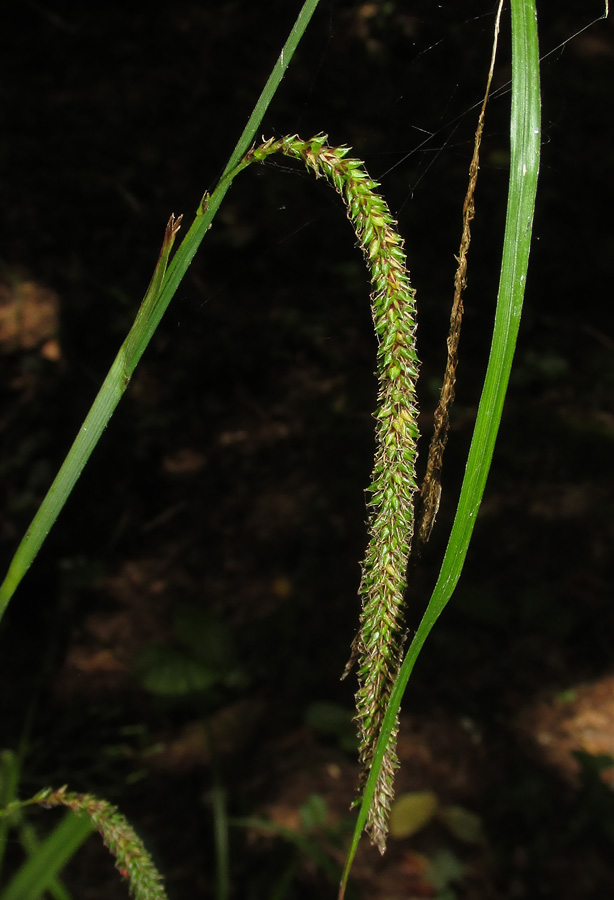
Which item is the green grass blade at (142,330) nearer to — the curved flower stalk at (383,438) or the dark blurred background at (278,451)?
the curved flower stalk at (383,438)

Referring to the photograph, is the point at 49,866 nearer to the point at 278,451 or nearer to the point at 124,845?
the point at 124,845

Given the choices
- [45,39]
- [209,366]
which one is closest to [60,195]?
[45,39]

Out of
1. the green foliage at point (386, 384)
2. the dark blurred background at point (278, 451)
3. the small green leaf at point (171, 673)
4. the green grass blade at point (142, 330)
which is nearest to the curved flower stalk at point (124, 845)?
the green foliage at point (386, 384)

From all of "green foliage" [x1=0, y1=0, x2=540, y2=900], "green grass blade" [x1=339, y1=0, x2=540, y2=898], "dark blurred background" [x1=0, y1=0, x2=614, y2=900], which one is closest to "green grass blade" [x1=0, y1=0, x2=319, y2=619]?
"green foliage" [x1=0, y1=0, x2=540, y2=900]

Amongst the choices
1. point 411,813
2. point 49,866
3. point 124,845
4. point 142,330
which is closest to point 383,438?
point 142,330

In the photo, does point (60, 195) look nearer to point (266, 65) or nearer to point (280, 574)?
point (266, 65)

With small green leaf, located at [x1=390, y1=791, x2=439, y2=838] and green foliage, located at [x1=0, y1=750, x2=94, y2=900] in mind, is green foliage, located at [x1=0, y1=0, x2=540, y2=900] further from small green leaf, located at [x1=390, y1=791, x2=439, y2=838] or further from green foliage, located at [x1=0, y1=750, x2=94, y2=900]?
small green leaf, located at [x1=390, y1=791, x2=439, y2=838]
